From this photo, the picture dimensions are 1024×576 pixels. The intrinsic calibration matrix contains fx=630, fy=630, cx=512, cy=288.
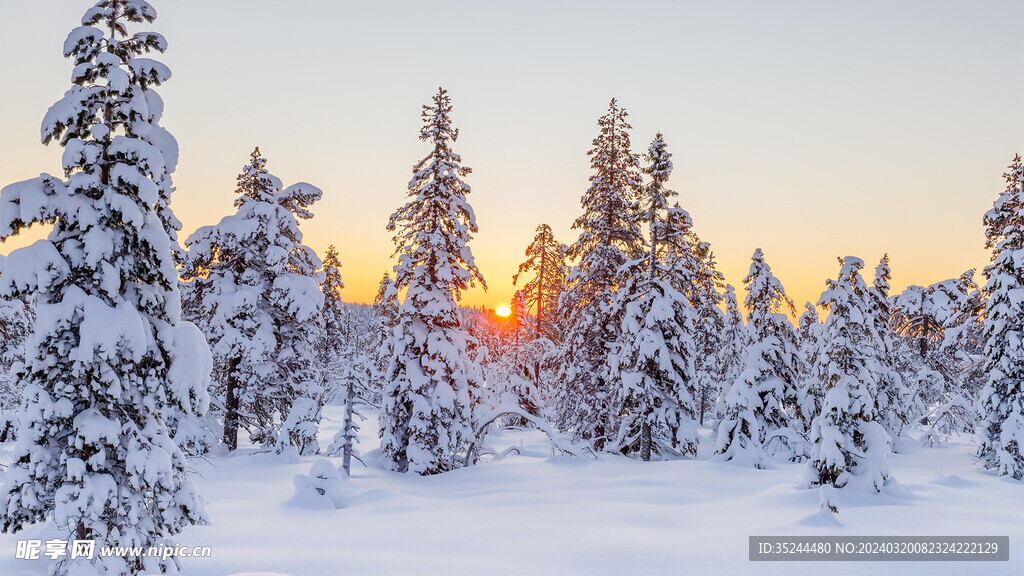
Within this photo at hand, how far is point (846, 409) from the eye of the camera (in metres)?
17.2

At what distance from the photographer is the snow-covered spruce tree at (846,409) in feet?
56.2

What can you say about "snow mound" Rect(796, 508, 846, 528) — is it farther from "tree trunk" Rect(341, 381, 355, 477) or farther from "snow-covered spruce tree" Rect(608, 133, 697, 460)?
"tree trunk" Rect(341, 381, 355, 477)

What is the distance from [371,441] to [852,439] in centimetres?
2974

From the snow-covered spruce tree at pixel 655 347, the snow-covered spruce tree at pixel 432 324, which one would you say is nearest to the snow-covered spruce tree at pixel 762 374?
the snow-covered spruce tree at pixel 655 347

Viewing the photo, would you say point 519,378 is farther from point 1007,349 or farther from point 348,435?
point 1007,349

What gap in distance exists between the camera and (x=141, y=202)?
9750 millimetres

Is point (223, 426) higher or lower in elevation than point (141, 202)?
lower

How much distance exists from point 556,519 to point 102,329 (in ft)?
36.4

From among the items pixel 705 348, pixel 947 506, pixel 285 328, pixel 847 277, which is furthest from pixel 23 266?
pixel 705 348

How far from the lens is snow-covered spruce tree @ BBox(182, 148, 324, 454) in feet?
80.0

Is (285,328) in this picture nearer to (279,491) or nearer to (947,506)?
(279,491)

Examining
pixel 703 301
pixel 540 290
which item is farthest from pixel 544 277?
pixel 703 301

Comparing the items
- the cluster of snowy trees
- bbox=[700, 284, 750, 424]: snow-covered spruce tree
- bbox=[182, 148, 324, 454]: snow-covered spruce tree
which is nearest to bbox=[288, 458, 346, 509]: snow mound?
the cluster of snowy trees

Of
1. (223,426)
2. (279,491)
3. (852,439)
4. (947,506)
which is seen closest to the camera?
(947,506)
